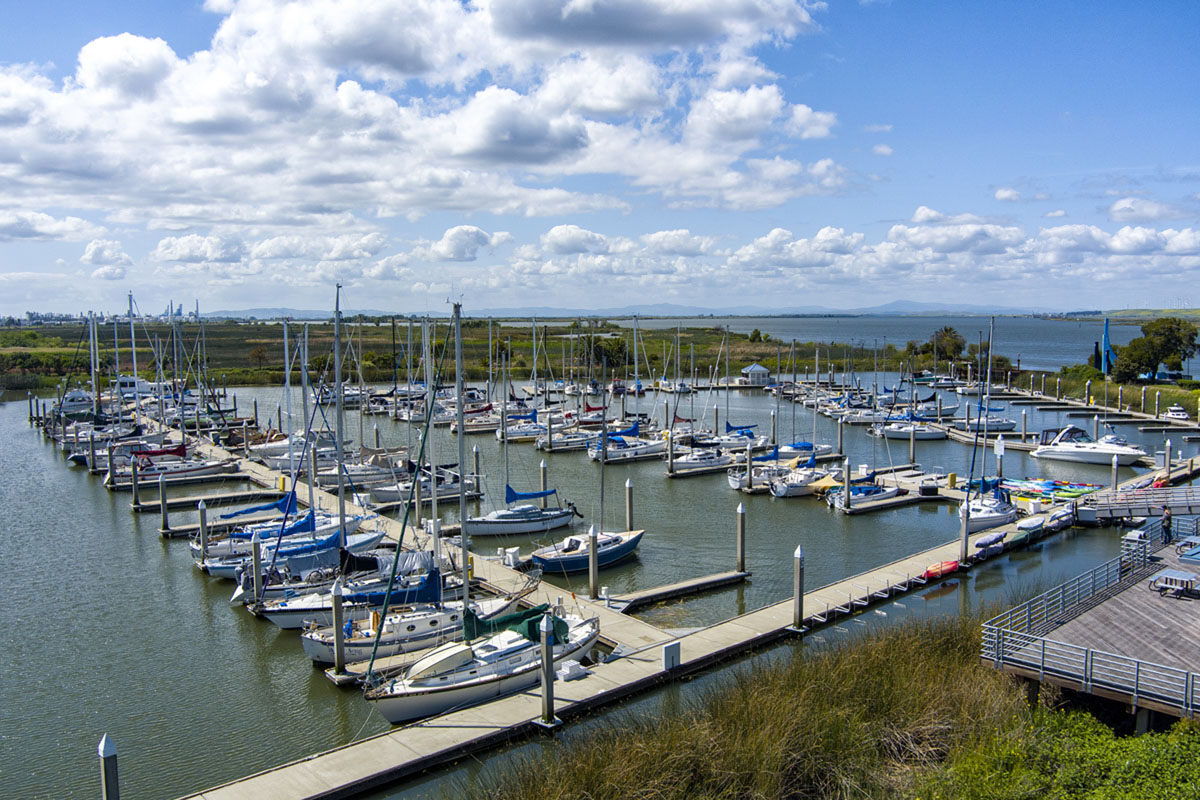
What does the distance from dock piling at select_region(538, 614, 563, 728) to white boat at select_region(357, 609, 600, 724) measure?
1735mm

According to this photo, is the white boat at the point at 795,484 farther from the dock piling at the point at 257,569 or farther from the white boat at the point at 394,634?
the dock piling at the point at 257,569

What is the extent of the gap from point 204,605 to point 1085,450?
1995 inches

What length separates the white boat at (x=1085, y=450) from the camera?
52.6 m

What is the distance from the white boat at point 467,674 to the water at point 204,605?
56.2 inches

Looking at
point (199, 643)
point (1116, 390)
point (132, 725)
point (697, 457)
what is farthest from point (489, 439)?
point (1116, 390)

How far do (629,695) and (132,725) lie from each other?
40.2 ft

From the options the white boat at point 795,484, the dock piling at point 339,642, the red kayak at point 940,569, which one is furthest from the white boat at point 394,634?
the white boat at point 795,484

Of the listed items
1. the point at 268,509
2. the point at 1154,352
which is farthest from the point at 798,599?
the point at 1154,352

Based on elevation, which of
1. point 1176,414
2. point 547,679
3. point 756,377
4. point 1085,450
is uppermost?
point 756,377

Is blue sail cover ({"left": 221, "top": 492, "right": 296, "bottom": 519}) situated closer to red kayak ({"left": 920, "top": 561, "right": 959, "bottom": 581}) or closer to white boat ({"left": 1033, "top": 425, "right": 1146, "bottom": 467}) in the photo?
red kayak ({"left": 920, "top": 561, "right": 959, "bottom": 581})

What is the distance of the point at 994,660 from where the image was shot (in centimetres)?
1889

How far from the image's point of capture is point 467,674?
20891 mm

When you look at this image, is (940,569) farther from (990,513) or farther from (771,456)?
(771,456)

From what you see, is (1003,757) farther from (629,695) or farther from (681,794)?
(629,695)
